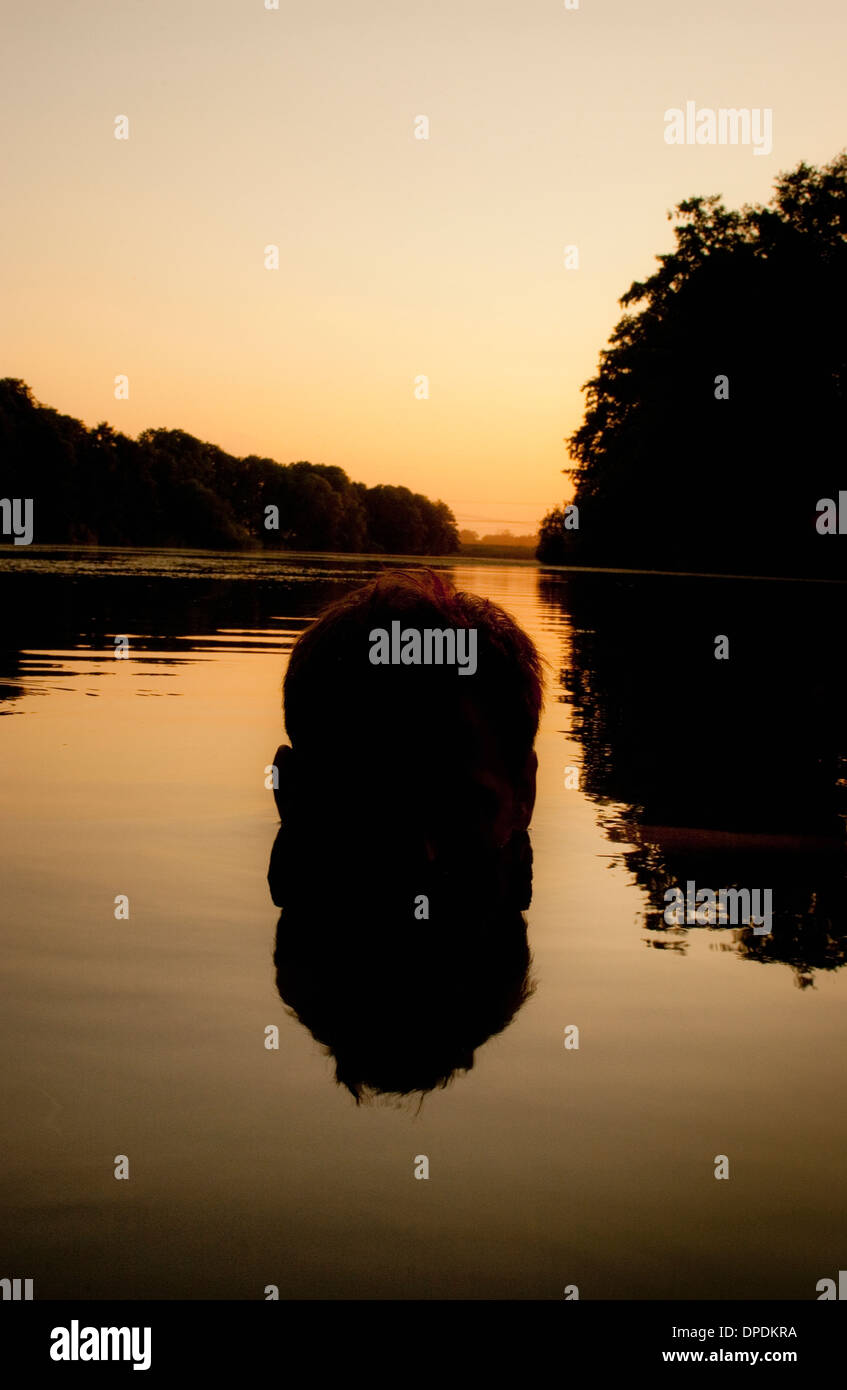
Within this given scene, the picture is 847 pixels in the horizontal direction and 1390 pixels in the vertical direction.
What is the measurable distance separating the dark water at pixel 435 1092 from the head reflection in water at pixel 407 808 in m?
0.13

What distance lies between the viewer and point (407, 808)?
3.96 metres

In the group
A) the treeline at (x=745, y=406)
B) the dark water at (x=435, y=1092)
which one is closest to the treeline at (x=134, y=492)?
the treeline at (x=745, y=406)

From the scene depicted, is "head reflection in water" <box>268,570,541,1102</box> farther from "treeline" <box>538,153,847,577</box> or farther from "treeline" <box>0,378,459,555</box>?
"treeline" <box>0,378,459,555</box>

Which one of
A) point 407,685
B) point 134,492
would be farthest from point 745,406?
point 134,492

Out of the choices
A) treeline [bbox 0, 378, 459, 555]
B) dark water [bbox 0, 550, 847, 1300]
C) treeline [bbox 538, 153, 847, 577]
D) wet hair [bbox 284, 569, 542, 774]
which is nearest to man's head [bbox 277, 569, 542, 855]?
wet hair [bbox 284, 569, 542, 774]

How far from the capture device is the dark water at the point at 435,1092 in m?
2.02

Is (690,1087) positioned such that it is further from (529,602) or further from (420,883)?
(529,602)

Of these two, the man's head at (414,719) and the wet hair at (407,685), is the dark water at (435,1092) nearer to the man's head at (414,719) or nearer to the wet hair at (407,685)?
the man's head at (414,719)

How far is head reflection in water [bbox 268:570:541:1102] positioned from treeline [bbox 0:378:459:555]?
71312 mm

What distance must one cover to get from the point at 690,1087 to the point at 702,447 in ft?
184

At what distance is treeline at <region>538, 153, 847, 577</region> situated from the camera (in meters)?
53.8

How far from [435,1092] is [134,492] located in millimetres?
105967

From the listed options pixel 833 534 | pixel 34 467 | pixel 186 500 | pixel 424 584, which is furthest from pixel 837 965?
pixel 186 500

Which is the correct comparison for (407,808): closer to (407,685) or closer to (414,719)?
(414,719)
